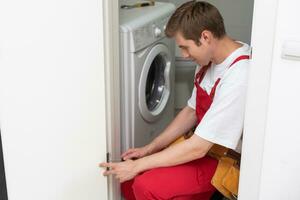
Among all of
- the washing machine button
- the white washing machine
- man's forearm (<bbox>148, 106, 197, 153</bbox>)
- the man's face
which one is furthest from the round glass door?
the man's face

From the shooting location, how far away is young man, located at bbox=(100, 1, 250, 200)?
138cm

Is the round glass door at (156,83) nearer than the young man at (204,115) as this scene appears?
No

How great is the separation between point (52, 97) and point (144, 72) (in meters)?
0.68

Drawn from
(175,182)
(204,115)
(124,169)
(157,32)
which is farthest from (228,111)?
(157,32)

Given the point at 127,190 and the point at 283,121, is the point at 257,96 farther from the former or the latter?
the point at 127,190

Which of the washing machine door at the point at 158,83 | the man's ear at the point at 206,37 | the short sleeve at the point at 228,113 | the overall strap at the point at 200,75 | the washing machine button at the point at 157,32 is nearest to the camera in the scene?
the short sleeve at the point at 228,113

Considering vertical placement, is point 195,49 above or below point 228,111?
above

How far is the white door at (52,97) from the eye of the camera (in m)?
1.14

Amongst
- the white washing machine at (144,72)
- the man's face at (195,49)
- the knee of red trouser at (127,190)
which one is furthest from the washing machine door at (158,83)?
the man's face at (195,49)

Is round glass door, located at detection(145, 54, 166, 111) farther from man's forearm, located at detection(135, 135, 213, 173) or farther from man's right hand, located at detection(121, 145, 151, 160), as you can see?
man's forearm, located at detection(135, 135, 213, 173)

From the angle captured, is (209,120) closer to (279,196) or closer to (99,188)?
(279,196)

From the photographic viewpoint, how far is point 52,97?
128 centimetres

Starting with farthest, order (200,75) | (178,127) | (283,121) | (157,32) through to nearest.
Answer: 1. (157,32)
2. (178,127)
3. (200,75)
4. (283,121)

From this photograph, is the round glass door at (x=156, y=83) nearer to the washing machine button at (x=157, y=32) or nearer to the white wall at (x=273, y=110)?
the washing machine button at (x=157, y=32)
